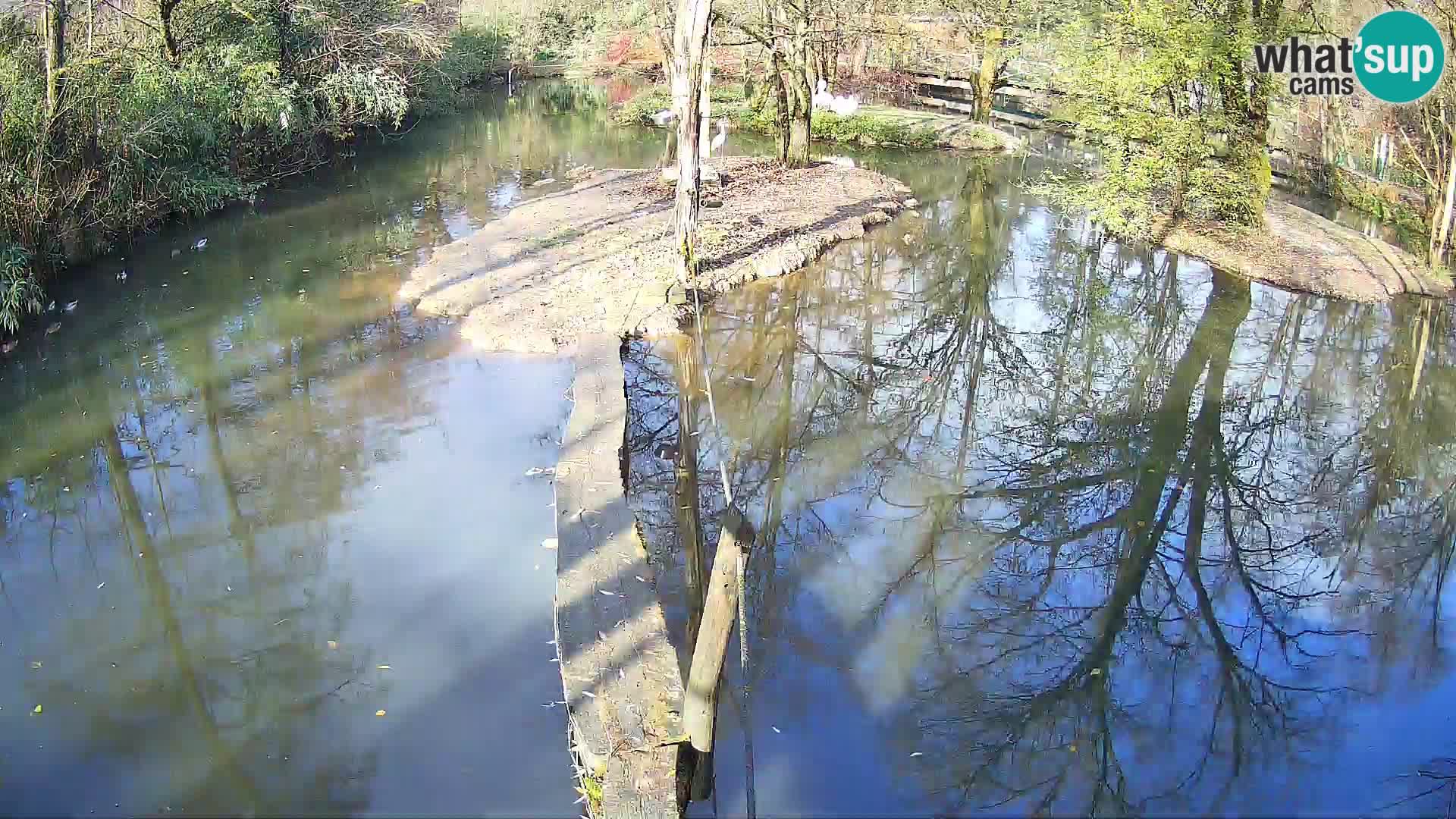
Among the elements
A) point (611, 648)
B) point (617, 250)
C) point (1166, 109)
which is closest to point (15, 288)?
point (617, 250)

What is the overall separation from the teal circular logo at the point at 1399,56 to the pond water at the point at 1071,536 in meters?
3.17

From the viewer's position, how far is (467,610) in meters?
6.16

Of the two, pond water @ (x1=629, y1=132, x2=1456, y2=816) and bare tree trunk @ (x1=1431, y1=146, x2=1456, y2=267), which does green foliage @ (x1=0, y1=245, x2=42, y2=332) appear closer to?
pond water @ (x1=629, y1=132, x2=1456, y2=816)

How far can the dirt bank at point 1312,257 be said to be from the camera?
1206 cm

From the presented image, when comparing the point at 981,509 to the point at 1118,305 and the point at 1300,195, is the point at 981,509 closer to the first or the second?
the point at 1118,305

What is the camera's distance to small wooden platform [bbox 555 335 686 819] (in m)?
4.54

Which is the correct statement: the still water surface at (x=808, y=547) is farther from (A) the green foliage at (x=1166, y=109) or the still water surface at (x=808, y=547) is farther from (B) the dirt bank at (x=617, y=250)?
(A) the green foliage at (x=1166, y=109)

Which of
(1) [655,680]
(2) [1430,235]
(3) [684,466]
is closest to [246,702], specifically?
(1) [655,680]

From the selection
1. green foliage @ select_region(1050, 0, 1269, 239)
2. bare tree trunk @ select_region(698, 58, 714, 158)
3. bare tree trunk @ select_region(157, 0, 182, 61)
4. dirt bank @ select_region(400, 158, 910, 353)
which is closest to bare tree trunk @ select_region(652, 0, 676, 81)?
bare tree trunk @ select_region(698, 58, 714, 158)

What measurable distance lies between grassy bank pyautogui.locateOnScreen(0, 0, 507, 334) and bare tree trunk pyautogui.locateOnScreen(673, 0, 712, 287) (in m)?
6.69

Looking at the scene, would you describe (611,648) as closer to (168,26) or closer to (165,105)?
(165,105)

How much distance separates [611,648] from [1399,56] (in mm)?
13232

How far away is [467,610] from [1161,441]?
584cm

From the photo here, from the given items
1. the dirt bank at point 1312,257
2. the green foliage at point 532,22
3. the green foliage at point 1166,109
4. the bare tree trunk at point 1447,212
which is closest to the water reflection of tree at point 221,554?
the green foliage at point 1166,109
